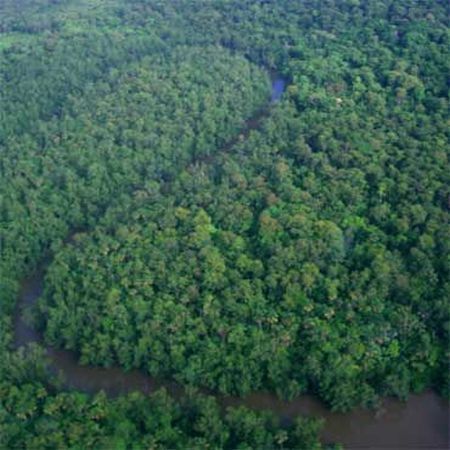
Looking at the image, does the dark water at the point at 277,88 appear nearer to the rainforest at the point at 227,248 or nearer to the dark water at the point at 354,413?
the rainforest at the point at 227,248

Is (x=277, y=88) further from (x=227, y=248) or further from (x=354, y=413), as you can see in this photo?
(x=354, y=413)

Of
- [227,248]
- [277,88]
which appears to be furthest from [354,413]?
[277,88]

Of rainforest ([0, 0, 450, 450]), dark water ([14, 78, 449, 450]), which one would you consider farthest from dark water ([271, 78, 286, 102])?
dark water ([14, 78, 449, 450])

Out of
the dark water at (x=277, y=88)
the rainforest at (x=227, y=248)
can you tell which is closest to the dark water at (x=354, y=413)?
the rainforest at (x=227, y=248)

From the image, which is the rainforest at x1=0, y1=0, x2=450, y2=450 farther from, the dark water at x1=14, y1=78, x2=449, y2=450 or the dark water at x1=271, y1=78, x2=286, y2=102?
the dark water at x1=271, y1=78, x2=286, y2=102

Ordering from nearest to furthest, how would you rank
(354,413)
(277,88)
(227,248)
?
(354,413), (227,248), (277,88)

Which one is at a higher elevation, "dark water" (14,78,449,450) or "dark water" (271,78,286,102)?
"dark water" (271,78,286,102)

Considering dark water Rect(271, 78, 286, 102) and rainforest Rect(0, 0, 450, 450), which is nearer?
rainforest Rect(0, 0, 450, 450)
